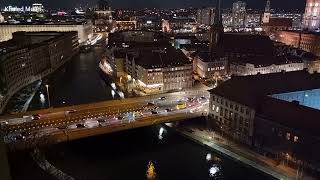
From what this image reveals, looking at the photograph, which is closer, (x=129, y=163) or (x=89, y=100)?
(x=129, y=163)

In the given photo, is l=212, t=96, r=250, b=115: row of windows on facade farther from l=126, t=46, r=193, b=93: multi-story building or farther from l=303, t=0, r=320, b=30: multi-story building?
l=303, t=0, r=320, b=30: multi-story building

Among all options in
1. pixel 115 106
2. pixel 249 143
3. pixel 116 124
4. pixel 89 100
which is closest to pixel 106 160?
pixel 116 124

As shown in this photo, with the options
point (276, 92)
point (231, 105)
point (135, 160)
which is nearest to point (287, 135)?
point (231, 105)

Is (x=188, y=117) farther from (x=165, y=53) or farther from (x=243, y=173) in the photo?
(x=165, y=53)

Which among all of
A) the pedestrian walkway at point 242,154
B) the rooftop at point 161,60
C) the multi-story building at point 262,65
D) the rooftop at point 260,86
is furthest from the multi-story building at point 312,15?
the pedestrian walkway at point 242,154

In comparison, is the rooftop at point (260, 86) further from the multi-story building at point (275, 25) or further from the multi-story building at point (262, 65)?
the multi-story building at point (275, 25)

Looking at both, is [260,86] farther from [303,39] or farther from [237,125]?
[303,39]
